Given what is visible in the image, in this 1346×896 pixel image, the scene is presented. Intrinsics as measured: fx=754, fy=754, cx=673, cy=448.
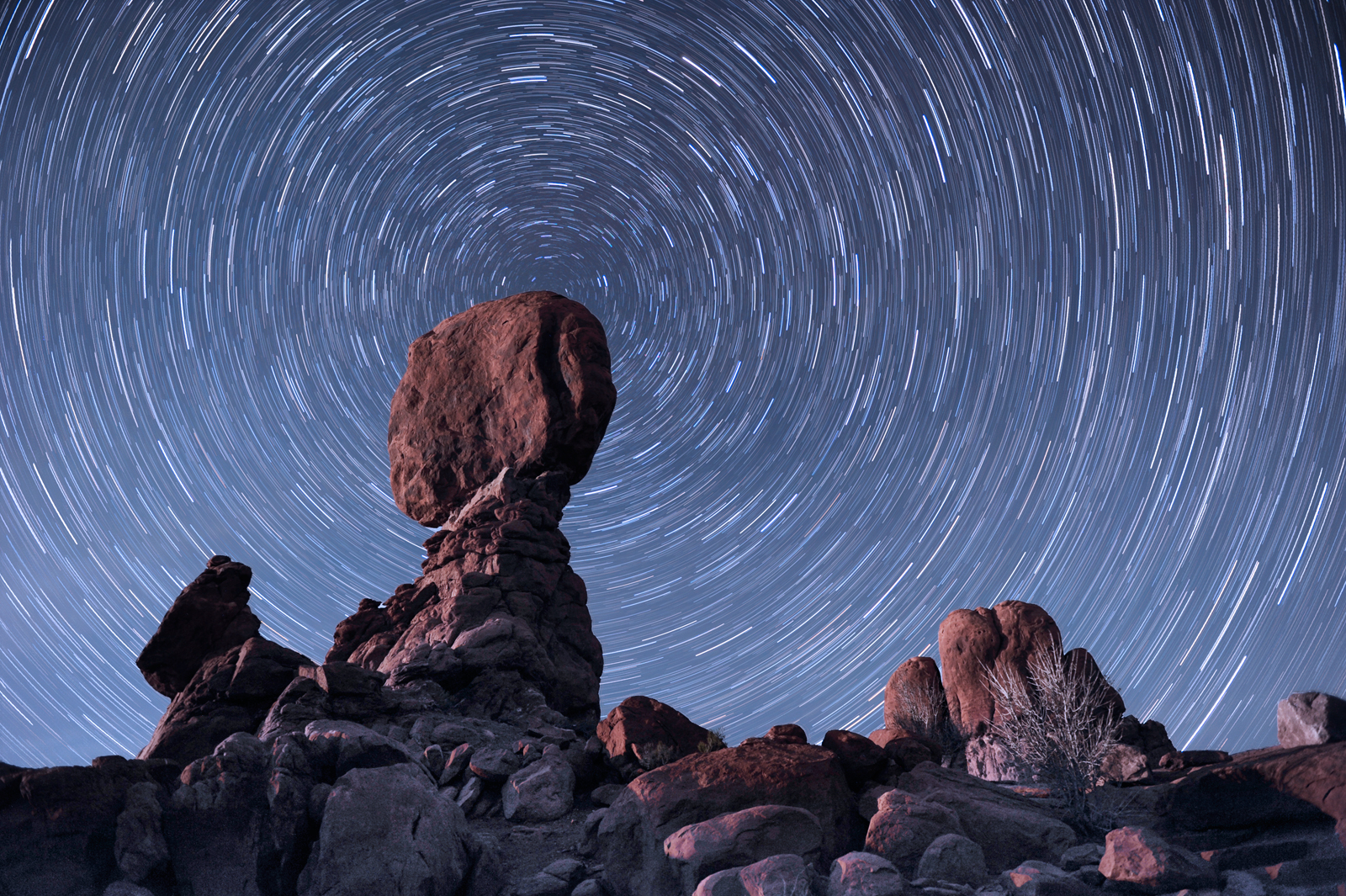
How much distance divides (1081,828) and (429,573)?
1902 cm

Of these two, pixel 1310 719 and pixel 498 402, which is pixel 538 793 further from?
pixel 498 402

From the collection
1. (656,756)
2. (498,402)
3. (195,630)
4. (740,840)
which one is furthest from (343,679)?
(498,402)

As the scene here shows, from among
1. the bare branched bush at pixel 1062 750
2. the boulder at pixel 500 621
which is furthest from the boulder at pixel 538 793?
the bare branched bush at pixel 1062 750

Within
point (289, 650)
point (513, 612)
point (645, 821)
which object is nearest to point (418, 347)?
point (513, 612)

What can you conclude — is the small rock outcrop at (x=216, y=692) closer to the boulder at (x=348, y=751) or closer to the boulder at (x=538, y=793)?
the boulder at (x=348, y=751)

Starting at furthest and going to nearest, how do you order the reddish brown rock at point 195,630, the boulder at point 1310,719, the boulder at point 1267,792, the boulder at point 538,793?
1. the reddish brown rock at point 195,630
2. the boulder at point 1310,719
3. the boulder at point 538,793
4. the boulder at point 1267,792

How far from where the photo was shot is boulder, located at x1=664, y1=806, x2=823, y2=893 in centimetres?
985

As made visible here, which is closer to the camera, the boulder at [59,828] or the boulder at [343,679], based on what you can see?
the boulder at [59,828]

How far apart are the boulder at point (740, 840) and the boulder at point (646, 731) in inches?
144

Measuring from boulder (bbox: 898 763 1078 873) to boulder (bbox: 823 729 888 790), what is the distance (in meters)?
0.52

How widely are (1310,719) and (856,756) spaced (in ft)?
34.9

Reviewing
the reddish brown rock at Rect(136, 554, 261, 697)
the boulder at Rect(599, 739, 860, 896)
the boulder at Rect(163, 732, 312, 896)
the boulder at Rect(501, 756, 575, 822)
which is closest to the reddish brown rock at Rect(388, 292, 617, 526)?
the reddish brown rock at Rect(136, 554, 261, 697)

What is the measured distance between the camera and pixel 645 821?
36.4ft

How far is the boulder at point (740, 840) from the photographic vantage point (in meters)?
9.85
